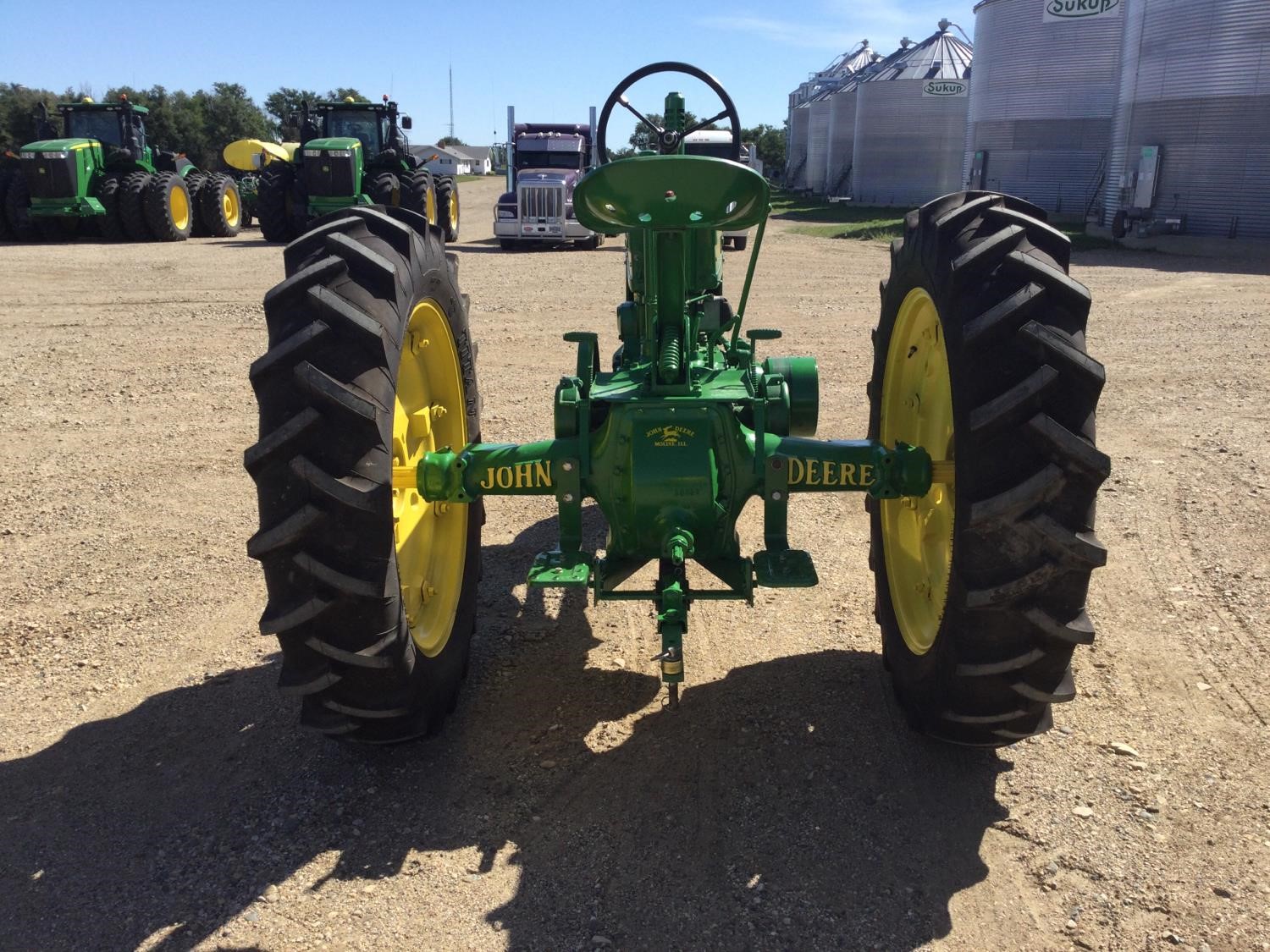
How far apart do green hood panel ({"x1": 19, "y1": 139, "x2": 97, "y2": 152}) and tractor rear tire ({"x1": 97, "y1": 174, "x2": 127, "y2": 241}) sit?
2.64 feet

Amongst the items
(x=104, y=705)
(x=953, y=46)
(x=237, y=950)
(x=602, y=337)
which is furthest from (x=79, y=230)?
(x=953, y=46)

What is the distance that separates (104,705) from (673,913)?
2.32 metres

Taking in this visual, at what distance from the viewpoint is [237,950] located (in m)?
2.54

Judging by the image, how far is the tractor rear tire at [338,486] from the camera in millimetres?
2713

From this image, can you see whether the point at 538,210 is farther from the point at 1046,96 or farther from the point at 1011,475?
the point at 1011,475

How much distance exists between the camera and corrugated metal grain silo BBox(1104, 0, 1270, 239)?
19.3m

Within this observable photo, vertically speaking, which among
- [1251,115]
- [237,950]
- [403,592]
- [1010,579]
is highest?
[1251,115]

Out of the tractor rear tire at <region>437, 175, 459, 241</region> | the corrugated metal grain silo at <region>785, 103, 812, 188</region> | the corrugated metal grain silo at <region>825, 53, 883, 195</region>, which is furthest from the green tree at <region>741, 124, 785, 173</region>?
the tractor rear tire at <region>437, 175, 459, 241</region>

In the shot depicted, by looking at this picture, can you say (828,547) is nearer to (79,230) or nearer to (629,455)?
(629,455)

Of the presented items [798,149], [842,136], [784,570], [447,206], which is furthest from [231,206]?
[798,149]

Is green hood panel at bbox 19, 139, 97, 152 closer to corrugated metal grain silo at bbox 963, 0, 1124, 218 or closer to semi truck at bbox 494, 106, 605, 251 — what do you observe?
semi truck at bbox 494, 106, 605, 251

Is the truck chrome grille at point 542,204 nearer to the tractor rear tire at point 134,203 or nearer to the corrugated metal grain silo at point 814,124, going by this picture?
the tractor rear tire at point 134,203

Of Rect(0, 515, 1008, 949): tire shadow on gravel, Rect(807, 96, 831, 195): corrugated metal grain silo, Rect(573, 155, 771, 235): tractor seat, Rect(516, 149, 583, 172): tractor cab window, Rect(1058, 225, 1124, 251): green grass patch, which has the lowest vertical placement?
Rect(0, 515, 1008, 949): tire shadow on gravel

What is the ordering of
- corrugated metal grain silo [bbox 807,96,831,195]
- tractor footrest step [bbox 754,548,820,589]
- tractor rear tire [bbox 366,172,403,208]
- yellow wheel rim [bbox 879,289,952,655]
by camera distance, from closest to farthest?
tractor footrest step [bbox 754,548,820,589], yellow wheel rim [bbox 879,289,952,655], tractor rear tire [bbox 366,172,403,208], corrugated metal grain silo [bbox 807,96,831,195]
